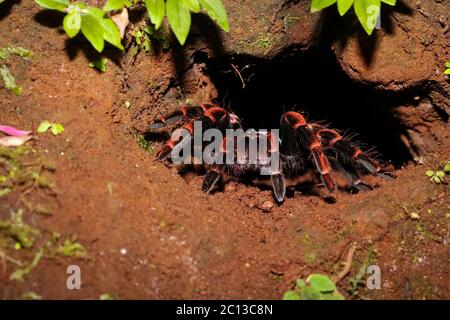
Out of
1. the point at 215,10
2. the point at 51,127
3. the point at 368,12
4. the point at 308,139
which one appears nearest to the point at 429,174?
the point at 308,139

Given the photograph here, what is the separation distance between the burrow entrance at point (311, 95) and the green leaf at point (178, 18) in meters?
1.28

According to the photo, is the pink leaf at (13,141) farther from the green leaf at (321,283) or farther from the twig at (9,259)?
the green leaf at (321,283)

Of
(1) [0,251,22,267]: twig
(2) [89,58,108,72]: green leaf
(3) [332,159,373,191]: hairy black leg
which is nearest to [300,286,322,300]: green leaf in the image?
(3) [332,159,373,191]: hairy black leg

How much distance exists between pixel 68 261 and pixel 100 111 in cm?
140

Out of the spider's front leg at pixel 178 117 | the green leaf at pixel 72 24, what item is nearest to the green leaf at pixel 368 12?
the spider's front leg at pixel 178 117

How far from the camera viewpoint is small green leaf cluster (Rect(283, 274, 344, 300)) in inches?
125

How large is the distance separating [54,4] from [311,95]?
373 cm

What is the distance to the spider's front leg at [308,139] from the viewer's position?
4.19m

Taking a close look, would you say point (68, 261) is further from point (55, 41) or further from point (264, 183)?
point (264, 183)

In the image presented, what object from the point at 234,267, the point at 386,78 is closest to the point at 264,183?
the point at 386,78

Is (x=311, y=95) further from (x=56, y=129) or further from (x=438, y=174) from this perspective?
(x=56, y=129)

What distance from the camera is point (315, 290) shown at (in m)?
3.21

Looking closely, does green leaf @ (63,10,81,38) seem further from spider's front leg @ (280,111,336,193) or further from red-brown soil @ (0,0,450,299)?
spider's front leg @ (280,111,336,193)

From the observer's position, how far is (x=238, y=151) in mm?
4484
